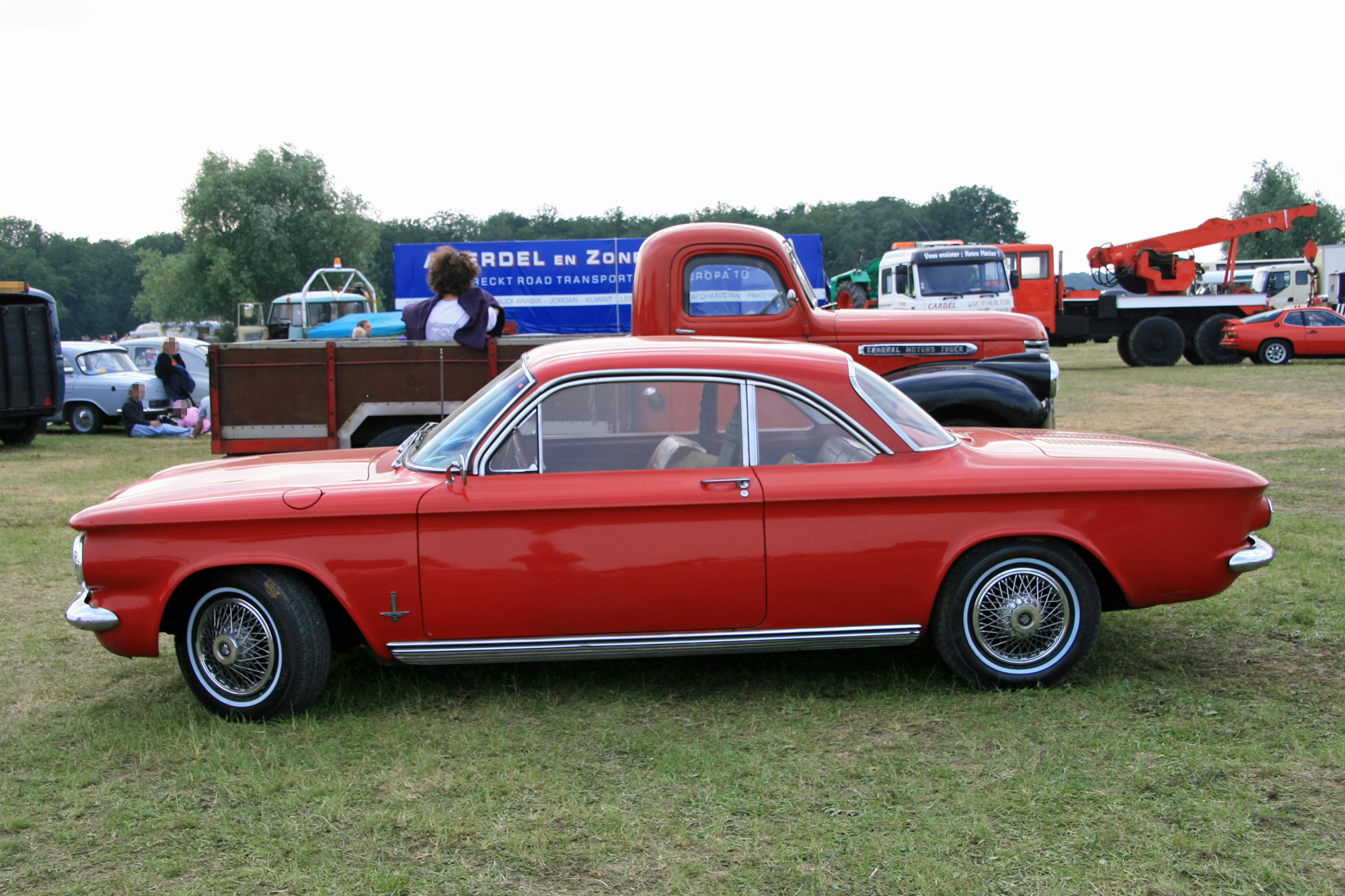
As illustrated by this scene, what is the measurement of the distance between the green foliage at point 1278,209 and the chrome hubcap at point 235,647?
73.8 m

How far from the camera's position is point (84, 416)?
1639 cm

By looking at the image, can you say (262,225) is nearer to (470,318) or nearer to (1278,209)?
(470,318)

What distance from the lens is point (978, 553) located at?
400cm

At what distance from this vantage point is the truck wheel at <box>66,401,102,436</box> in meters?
16.4

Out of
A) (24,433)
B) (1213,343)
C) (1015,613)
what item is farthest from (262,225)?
(1015,613)

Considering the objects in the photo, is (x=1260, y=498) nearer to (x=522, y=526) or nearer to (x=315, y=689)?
(x=522, y=526)

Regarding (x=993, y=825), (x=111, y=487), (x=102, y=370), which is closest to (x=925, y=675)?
(x=993, y=825)

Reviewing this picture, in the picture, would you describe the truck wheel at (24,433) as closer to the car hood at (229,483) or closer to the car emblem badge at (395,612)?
the car hood at (229,483)

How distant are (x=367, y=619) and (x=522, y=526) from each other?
0.69m

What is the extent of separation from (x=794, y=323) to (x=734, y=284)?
0.50 metres

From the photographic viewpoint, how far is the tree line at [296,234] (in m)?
51.6

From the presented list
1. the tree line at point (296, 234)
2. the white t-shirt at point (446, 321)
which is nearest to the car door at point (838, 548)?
the white t-shirt at point (446, 321)

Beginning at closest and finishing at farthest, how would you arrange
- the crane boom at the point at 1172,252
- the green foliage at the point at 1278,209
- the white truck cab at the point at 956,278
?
the white truck cab at the point at 956,278, the crane boom at the point at 1172,252, the green foliage at the point at 1278,209

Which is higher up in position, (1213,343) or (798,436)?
(1213,343)
